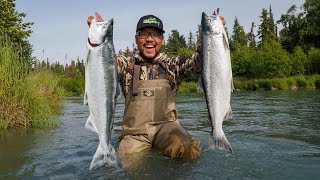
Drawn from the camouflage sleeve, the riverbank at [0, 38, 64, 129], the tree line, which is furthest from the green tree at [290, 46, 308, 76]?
the camouflage sleeve

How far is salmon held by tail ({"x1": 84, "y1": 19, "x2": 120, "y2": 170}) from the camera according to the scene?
4047 mm

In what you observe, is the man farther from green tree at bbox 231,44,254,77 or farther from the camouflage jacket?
green tree at bbox 231,44,254,77

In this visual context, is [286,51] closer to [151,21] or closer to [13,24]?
[13,24]

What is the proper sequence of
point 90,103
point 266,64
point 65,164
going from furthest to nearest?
1. point 266,64
2. point 65,164
3. point 90,103

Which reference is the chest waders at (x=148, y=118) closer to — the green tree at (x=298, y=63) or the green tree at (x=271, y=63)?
the green tree at (x=271, y=63)

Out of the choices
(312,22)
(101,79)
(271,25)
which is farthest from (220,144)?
(271,25)

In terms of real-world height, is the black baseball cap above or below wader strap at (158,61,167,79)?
above

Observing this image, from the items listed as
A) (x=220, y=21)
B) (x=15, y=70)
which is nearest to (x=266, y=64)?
(x=15, y=70)

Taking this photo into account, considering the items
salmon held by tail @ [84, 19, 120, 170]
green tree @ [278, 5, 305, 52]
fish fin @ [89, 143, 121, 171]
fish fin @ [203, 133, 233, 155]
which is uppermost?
green tree @ [278, 5, 305, 52]

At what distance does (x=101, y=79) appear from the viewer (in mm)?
4160

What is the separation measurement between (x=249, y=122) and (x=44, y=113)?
5.80 meters

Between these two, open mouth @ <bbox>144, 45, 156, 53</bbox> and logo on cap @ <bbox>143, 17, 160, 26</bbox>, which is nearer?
logo on cap @ <bbox>143, 17, 160, 26</bbox>

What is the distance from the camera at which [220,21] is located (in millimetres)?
4324

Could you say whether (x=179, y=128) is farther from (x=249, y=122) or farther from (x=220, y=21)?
(x=249, y=122)
